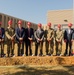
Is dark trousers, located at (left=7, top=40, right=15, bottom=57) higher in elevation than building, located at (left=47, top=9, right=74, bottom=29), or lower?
lower

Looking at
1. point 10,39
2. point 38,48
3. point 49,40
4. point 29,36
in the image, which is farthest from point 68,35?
point 10,39

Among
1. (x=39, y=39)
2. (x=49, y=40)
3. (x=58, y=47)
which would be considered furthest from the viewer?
(x=58, y=47)

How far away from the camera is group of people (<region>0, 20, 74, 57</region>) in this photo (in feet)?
48.2

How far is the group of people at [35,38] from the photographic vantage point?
48.2ft

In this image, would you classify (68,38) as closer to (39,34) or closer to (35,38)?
(39,34)

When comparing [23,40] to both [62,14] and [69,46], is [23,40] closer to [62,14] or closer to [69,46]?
[69,46]

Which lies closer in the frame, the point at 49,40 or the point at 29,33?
the point at 29,33

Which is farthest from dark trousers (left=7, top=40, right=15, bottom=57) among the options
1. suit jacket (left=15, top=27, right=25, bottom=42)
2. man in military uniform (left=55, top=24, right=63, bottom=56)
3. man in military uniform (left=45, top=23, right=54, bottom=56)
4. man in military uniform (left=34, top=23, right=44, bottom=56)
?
man in military uniform (left=55, top=24, right=63, bottom=56)

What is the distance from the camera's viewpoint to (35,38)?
15000 mm

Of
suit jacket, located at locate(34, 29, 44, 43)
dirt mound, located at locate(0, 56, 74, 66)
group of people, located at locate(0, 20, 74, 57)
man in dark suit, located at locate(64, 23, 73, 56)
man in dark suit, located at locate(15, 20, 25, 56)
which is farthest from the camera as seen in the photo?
man in dark suit, located at locate(64, 23, 73, 56)

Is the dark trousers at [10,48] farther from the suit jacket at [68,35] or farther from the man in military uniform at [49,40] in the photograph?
the suit jacket at [68,35]

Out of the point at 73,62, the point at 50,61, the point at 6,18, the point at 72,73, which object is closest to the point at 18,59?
the point at 50,61

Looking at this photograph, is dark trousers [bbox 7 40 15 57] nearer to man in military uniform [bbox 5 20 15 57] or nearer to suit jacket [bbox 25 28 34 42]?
man in military uniform [bbox 5 20 15 57]

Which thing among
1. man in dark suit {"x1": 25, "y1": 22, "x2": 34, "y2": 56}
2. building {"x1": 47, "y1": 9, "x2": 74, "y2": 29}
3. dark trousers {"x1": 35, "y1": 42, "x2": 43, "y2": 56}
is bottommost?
dark trousers {"x1": 35, "y1": 42, "x2": 43, "y2": 56}
